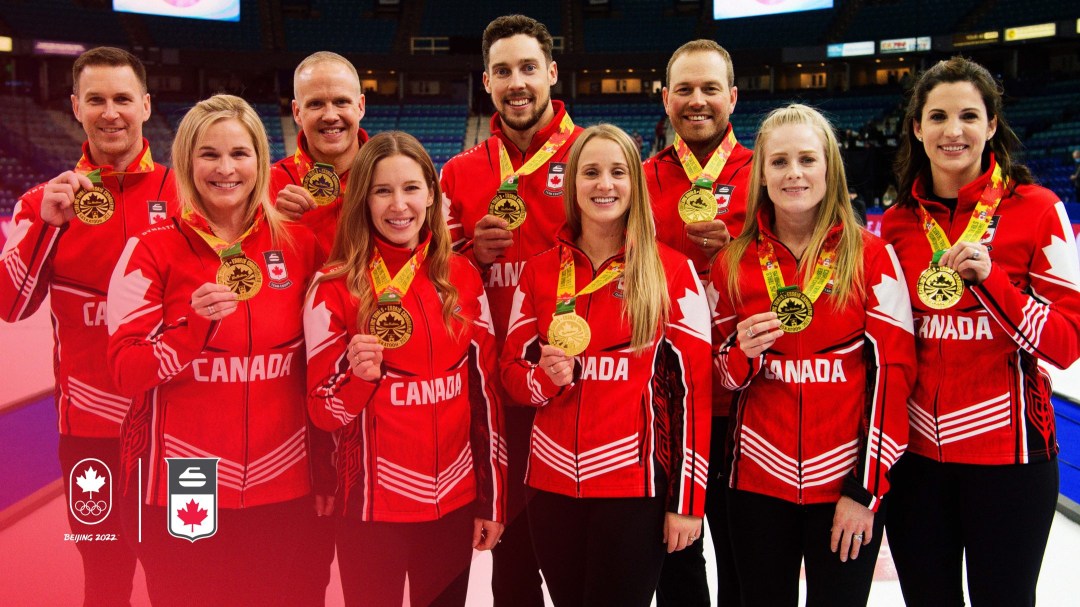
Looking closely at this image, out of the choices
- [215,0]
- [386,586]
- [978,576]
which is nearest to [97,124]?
[386,586]

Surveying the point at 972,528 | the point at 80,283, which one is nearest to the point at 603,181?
the point at 972,528

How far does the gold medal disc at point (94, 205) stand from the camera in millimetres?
2410

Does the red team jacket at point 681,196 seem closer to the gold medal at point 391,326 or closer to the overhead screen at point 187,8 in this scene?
the gold medal at point 391,326

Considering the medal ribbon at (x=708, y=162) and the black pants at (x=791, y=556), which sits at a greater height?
the medal ribbon at (x=708, y=162)

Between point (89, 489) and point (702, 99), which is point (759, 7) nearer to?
point (702, 99)

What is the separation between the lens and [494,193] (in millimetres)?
2846

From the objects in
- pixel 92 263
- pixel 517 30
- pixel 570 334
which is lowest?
pixel 570 334

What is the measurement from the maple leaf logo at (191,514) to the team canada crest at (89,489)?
2.15ft

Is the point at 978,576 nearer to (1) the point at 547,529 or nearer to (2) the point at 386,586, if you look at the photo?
(1) the point at 547,529

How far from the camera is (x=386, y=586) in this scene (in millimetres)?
2090

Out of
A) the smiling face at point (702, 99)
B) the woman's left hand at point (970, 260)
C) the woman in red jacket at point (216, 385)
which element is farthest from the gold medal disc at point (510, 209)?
the woman's left hand at point (970, 260)

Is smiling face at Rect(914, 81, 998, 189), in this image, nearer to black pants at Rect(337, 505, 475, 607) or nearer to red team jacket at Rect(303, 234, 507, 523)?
red team jacket at Rect(303, 234, 507, 523)

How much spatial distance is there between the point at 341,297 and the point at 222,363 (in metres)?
0.37

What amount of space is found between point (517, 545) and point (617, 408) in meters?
0.76
